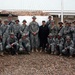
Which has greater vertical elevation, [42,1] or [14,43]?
[42,1]

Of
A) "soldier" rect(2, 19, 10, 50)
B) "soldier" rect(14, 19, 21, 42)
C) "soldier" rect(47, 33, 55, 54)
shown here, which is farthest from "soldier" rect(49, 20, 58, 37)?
"soldier" rect(2, 19, 10, 50)

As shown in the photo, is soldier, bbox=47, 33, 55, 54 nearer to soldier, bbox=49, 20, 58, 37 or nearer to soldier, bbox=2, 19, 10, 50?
soldier, bbox=49, 20, 58, 37

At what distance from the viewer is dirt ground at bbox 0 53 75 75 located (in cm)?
1430

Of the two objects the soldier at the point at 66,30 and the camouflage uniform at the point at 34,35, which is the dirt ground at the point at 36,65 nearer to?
the camouflage uniform at the point at 34,35

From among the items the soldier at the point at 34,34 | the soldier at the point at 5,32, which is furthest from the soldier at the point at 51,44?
the soldier at the point at 5,32

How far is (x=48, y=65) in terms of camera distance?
50.5 feet

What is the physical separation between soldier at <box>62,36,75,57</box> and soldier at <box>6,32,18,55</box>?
2.44m

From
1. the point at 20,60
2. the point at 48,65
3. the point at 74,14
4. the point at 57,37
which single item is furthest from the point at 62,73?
the point at 74,14

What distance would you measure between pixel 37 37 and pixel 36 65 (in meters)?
3.23

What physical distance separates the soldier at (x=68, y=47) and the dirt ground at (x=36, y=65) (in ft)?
1.41

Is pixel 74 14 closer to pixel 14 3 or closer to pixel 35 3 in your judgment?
pixel 35 3

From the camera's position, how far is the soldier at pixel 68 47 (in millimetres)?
17033

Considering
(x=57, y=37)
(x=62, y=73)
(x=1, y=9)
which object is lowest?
(x=62, y=73)

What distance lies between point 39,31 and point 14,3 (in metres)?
5.17
